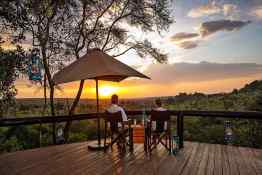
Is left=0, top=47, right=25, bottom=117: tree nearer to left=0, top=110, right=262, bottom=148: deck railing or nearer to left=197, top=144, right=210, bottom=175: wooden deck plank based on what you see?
left=0, top=110, right=262, bottom=148: deck railing

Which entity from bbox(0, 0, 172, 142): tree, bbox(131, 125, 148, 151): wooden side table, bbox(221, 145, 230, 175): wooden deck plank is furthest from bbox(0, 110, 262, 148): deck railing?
bbox(0, 0, 172, 142): tree

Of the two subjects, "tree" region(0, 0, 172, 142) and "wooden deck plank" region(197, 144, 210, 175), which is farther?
"tree" region(0, 0, 172, 142)

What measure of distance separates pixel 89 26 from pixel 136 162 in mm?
7173

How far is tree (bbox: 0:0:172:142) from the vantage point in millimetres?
9891

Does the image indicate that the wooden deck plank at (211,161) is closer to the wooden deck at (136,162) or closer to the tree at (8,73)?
the wooden deck at (136,162)

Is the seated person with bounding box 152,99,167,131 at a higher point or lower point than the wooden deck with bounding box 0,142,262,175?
higher

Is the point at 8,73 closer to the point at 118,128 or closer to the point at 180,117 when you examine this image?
the point at 118,128

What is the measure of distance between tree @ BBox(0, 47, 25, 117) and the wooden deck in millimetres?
1564

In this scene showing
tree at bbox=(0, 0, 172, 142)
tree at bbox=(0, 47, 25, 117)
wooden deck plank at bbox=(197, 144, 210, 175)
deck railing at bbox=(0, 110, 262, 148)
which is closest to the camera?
wooden deck plank at bbox=(197, 144, 210, 175)

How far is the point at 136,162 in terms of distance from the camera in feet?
17.7

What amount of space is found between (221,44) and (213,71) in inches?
98.1

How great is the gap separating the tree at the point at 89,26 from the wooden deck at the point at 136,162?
4563mm

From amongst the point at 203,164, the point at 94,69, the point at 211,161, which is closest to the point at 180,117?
the point at 211,161

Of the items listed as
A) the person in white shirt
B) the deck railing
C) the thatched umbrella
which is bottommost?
the deck railing
